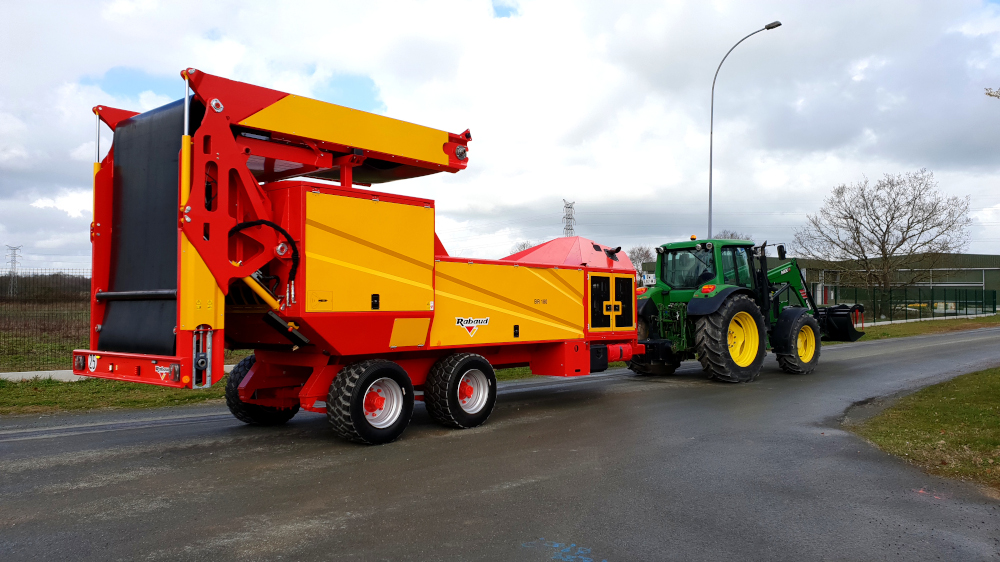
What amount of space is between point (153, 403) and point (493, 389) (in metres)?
5.27

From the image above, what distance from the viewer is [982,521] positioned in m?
4.73

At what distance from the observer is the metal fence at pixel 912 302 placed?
3703 centimetres

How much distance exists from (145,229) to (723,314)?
917 cm

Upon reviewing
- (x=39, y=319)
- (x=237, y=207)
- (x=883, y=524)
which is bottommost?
(x=883, y=524)

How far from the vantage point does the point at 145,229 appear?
655 cm

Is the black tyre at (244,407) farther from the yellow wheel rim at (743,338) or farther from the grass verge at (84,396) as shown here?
the yellow wheel rim at (743,338)

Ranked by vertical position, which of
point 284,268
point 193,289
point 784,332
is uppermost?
point 284,268

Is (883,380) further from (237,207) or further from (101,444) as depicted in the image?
(101,444)

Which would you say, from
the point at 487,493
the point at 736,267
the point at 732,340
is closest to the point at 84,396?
the point at 487,493

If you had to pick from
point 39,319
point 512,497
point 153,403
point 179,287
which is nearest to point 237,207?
point 179,287

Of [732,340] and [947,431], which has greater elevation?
[732,340]

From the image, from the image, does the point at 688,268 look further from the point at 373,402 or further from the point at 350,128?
the point at 350,128

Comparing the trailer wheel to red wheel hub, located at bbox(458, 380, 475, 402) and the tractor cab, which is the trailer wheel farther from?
the tractor cab

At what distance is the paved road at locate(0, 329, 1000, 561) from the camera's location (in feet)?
13.9
